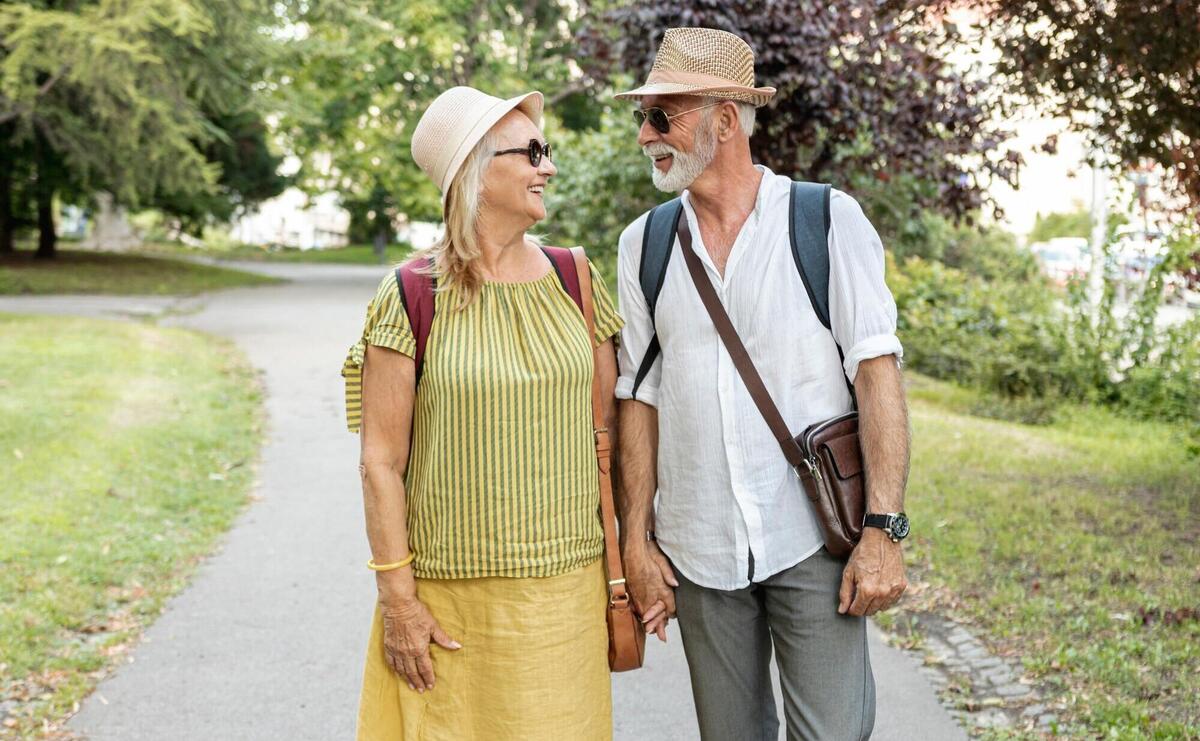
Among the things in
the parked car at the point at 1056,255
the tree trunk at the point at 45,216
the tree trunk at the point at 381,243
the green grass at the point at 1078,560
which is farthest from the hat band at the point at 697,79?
the tree trunk at the point at 381,243

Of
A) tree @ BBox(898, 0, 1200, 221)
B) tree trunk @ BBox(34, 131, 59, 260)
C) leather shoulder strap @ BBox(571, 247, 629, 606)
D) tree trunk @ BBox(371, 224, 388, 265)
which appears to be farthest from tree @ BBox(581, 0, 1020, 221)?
tree trunk @ BBox(371, 224, 388, 265)

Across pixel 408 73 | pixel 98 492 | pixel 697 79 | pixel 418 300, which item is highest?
pixel 408 73

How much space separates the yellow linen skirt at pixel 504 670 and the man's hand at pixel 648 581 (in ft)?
0.41

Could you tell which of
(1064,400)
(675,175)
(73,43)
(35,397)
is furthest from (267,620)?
(73,43)

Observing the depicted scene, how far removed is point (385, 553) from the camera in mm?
2695

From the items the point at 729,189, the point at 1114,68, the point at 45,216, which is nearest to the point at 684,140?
the point at 729,189

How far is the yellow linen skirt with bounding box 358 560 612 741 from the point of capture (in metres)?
2.72

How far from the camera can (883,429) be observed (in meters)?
2.69

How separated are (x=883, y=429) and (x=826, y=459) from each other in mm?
137

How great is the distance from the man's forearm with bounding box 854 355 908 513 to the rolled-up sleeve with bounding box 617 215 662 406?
490 millimetres

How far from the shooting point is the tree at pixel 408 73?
28562 millimetres

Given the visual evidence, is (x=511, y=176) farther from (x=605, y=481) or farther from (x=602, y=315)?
(x=605, y=481)

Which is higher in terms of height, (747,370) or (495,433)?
(747,370)

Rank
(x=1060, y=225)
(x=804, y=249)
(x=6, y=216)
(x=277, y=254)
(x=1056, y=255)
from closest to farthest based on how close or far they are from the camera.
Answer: (x=804, y=249), (x=1056, y=255), (x=1060, y=225), (x=6, y=216), (x=277, y=254)
